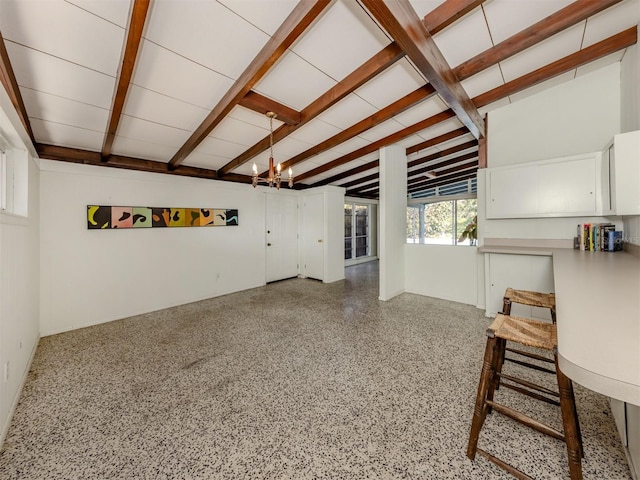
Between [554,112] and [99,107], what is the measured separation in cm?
485

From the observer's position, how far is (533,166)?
2.92 metres

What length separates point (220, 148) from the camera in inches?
147

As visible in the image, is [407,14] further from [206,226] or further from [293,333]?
[206,226]

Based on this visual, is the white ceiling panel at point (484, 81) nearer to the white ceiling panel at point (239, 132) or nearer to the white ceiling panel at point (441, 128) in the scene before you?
the white ceiling panel at point (441, 128)

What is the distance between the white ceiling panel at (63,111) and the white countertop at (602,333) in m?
3.68

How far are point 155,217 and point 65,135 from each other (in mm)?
1427

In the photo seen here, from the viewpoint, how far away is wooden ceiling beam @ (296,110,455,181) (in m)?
3.23

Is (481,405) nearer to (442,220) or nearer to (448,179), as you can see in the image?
(448,179)

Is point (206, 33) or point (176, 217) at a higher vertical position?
point (206, 33)

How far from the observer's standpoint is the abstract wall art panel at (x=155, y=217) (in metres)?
3.56

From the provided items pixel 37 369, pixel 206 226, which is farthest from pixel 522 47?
pixel 37 369

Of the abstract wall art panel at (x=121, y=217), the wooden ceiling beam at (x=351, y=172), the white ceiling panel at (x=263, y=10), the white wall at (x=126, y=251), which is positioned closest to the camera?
the white ceiling panel at (x=263, y=10)

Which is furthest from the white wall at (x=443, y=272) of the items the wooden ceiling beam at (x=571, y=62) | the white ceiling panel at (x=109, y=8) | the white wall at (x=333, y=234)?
the white ceiling panel at (x=109, y=8)

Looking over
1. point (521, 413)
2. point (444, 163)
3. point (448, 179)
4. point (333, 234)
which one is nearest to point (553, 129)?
point (444, 163)
